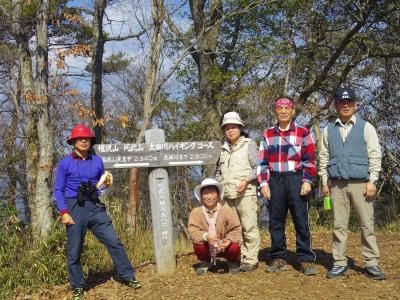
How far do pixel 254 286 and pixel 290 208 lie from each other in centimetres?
91

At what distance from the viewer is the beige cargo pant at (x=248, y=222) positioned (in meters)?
5.25

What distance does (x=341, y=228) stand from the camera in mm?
4879

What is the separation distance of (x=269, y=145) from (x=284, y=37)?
656 cm

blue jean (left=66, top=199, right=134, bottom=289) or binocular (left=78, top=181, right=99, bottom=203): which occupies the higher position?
binocular (left=78, top=181, right=99, bottom=203)

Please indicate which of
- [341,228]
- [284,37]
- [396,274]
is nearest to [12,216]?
[341,228]

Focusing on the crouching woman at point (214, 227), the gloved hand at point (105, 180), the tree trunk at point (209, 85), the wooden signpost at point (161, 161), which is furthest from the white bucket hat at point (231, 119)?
the tree trunk at point (209, 85)

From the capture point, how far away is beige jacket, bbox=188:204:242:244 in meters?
5.11

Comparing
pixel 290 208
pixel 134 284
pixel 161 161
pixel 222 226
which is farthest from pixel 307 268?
pixel 161 161

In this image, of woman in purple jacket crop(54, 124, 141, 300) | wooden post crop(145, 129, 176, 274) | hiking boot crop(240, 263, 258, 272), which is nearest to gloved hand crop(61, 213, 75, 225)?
woman in purple jacket crop(54, 124, 141, 300)

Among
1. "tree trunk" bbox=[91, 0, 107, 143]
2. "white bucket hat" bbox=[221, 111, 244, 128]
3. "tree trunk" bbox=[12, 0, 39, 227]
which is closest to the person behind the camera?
"white bucket hat" bbox=[221, 111, 244, 128]

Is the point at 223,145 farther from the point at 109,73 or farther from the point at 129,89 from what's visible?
the point at 109,73

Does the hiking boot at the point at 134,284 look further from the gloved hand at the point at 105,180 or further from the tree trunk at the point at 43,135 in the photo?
the tree trunk at the point at 43,135

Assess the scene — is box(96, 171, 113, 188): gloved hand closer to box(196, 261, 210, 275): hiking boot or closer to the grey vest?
box(196, 261, 210, 275): hiking boot

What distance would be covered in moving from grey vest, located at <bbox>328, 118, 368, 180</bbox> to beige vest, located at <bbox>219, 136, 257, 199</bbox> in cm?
89
